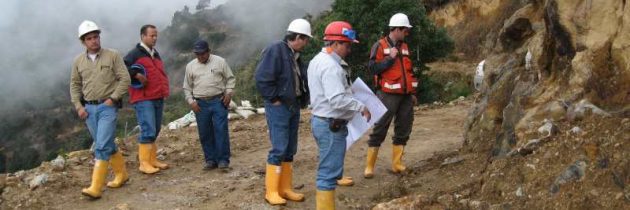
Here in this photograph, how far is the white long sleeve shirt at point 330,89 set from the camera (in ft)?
→ 15.2

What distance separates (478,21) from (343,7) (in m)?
9.05

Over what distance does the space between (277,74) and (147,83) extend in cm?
230

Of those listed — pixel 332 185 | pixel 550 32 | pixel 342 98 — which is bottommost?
pixel 332 185

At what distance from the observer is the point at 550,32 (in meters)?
5.34

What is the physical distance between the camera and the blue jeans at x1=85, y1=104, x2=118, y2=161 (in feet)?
20.2

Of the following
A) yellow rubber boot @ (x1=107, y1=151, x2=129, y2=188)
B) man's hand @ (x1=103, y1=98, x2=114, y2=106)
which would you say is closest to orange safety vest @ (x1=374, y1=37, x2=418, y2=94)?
man's hand @ (x1=103, y1=98, x2=114, y2=106)

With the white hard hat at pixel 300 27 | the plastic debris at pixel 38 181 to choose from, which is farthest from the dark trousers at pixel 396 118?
the plastic debris at pixel 38 181

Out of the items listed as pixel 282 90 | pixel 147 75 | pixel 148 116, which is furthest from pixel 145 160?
pixel 282 90

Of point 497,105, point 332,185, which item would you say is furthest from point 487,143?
point 332,185

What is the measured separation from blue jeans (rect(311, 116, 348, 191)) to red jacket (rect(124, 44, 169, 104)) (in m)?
2.89

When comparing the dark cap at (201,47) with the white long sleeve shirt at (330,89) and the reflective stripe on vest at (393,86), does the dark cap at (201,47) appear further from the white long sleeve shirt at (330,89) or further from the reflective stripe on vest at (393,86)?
the white long sleeve shirt at (330,89)

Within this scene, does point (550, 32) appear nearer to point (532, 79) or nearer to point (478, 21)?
point (532, 79)

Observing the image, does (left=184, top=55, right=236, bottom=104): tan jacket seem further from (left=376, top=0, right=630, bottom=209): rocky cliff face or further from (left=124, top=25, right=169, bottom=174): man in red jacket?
(left=376, top=0, right=630, bottom=209): rocky cliff face

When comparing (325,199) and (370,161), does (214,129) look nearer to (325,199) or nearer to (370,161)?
(370,161)
